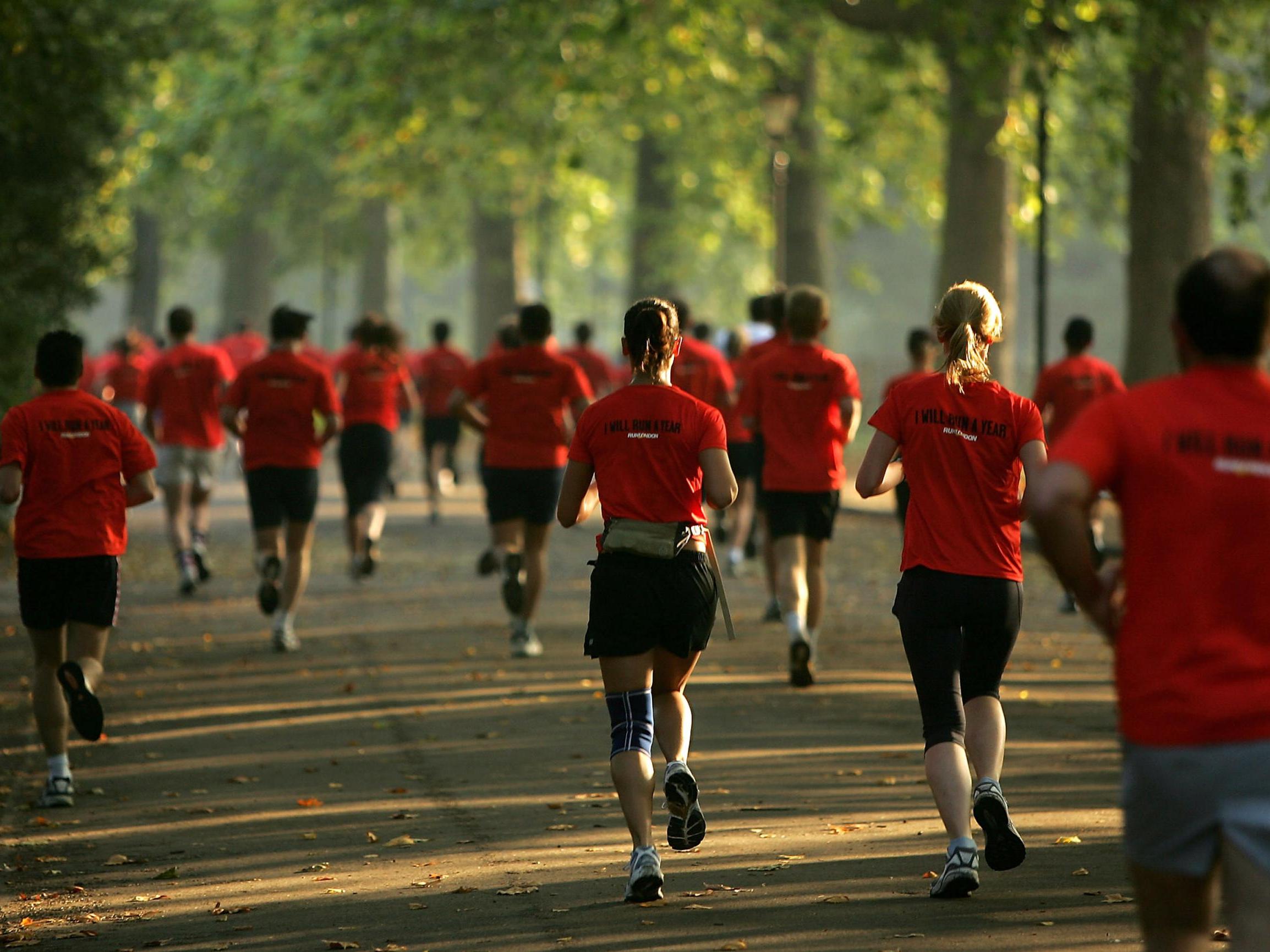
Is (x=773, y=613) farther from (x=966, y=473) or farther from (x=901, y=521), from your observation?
(x=966, y=473)

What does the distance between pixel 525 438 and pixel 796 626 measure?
2.26m

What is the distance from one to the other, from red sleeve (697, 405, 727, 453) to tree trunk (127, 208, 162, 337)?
36311 millimetres

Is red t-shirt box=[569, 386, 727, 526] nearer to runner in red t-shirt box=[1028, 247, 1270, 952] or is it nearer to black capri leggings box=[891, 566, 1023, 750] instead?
black capri leggings box=[891, 566, 1023, 750]

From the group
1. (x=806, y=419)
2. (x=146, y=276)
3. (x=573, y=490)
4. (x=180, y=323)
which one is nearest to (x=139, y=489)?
(x=573, y=490)

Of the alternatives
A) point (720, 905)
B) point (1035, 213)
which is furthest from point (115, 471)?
point (1035, 213)

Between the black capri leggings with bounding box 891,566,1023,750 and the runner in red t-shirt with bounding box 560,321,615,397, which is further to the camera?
the runner in red t-shirt with bounding box 560,321,615,397

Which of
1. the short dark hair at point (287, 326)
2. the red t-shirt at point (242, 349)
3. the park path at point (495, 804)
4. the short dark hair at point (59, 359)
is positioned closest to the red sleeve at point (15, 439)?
the short dark hair at point (59, 359)

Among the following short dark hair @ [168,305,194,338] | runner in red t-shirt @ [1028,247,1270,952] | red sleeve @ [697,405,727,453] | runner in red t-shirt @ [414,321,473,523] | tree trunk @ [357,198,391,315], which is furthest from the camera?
tree trunk @ [357,198,391,315]

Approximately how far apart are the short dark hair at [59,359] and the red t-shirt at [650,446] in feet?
9.16

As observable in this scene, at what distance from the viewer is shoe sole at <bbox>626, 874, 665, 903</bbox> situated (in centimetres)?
601

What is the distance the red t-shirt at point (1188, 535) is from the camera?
3.67 m

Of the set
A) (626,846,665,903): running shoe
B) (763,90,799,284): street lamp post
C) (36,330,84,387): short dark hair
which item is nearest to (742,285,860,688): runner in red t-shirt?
(36,330,84,387): short dark hair

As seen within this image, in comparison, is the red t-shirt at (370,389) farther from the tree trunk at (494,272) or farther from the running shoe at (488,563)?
the tree trunk at (494,272)

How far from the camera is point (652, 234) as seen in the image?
34500 millimetres
